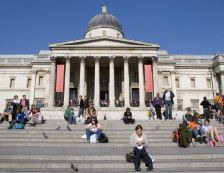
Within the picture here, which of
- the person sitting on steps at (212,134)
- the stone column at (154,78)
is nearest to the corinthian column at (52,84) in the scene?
the stone column at (154,78)

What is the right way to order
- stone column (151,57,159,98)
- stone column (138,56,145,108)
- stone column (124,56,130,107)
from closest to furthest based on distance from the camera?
stone column (138,56,145,108) → stone column (124,56,130,107) → stone column (151,57,159,98)

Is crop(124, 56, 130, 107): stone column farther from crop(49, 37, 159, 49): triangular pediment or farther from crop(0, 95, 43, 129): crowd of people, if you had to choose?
crop(0, 95, 43, 129): crowd of people

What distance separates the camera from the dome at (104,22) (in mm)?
33781

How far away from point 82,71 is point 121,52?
215 inches

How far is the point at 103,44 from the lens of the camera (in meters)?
25.0

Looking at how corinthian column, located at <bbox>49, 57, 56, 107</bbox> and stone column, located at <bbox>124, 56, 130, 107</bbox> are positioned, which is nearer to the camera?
corinthian column, located at <bbox>49, 57, 56, 107</bbox>

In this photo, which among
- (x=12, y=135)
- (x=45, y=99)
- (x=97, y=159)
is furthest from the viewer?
(x=45, y=99)

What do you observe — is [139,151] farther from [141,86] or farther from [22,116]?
[141,86]

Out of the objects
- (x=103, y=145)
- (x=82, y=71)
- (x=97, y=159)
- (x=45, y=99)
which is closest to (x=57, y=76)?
(x=82, y=71)

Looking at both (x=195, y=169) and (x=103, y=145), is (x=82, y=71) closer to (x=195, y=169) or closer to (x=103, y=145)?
(x=103, y=145)

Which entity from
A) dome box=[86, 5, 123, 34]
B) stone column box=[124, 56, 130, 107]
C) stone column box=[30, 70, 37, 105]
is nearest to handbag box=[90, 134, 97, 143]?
stone column box=[124, 56, 130, 107]

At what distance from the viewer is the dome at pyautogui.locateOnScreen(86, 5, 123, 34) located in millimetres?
33781

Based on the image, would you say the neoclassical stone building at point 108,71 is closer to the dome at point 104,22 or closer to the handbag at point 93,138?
the dome at point 104,22

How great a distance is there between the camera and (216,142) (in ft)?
27.2
